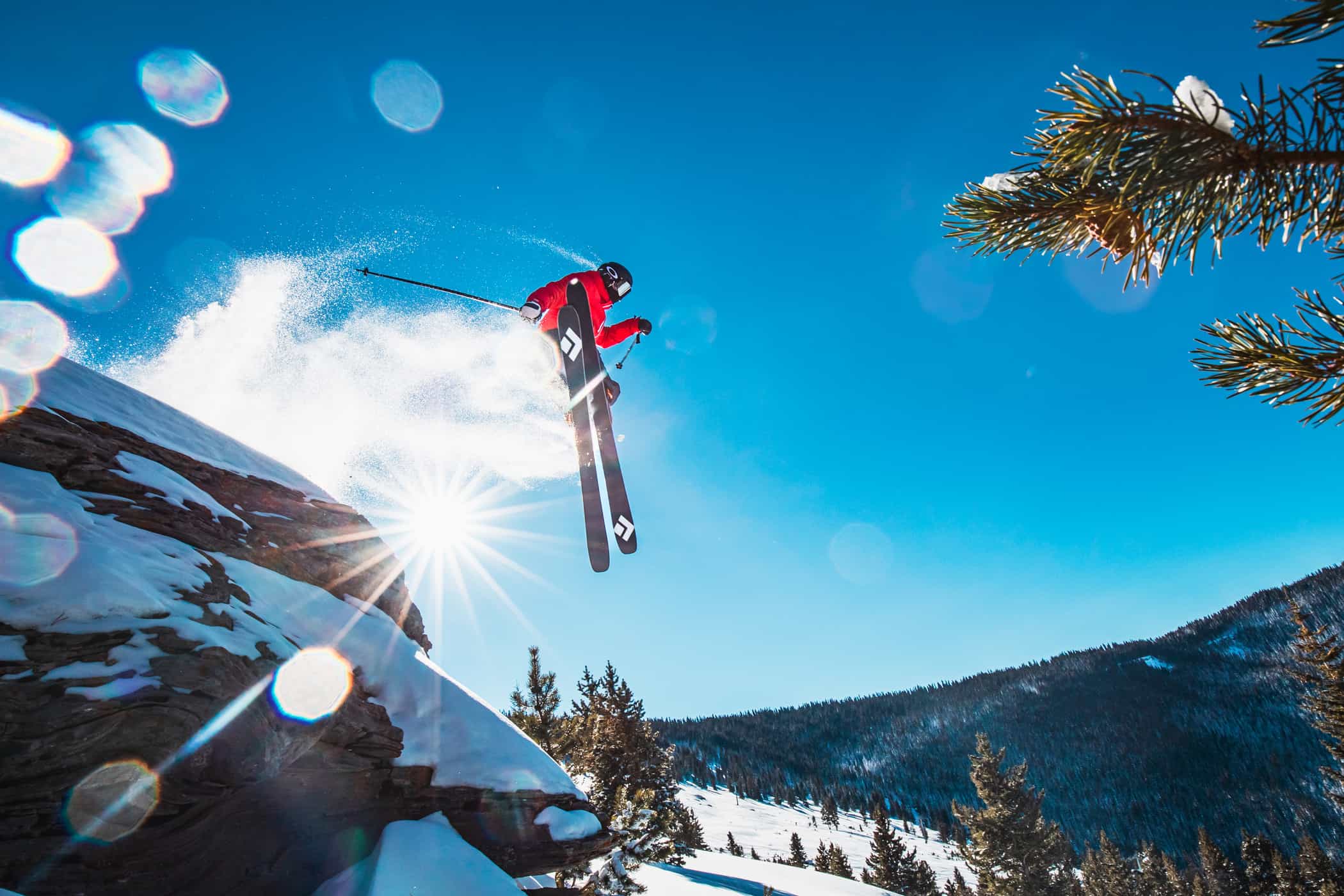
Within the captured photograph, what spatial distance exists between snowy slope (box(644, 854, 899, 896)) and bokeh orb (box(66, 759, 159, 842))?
23.0 meters

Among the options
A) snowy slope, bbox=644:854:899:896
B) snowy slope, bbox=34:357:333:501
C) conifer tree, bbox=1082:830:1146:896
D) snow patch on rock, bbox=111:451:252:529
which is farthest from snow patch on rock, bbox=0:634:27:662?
conifer tree, bbox=1082:830:1146:896

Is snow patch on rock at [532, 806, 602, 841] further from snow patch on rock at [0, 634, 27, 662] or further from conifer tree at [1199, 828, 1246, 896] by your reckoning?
conifer tree at [1199, 828, 1246, 896]

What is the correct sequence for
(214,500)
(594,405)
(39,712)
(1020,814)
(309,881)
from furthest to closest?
(1020,814), (214,500), (594,405), (309,881), (39,712)

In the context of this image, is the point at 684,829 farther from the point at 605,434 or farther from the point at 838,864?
the point at 605,434

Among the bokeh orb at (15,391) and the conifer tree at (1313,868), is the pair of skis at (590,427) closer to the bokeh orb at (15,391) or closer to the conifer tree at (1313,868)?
the bokeh orb at (15,391)

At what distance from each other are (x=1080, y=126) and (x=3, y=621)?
29.1ft

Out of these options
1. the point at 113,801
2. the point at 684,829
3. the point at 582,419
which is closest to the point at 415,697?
the point at 113,801

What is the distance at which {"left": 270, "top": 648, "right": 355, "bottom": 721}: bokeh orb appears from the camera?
681cm

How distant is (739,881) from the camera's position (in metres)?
32.3

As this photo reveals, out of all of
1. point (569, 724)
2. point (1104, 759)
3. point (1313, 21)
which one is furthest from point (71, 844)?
point (1104, 759)

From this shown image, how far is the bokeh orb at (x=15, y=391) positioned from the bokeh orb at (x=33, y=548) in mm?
2440

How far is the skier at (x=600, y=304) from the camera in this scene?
344 inches

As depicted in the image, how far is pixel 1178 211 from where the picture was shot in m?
2.00

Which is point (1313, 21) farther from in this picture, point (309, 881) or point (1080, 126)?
point (309, 881)
